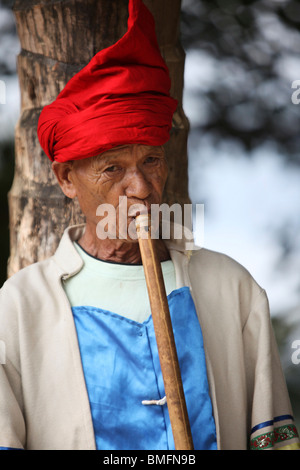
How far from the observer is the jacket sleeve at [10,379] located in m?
1.78

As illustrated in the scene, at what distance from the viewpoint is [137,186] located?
195 cm

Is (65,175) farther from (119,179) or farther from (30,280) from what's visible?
(30,280)

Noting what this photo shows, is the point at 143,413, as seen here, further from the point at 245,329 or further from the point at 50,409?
the point at 245,329

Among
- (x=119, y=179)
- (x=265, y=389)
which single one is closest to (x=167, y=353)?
(x=265, y=389)

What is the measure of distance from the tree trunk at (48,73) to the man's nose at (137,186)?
506 mm

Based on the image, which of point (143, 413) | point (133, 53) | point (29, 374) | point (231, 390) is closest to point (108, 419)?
point (143, 413)

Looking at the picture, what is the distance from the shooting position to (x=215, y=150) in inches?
141

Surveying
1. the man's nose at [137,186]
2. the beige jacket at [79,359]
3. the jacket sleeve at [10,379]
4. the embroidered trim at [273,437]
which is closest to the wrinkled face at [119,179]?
the man's nose at [137,186]

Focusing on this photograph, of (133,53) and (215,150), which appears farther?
(215,150)

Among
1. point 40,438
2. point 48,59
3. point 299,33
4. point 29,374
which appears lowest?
point 40,438

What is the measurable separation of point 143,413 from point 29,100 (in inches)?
50.8

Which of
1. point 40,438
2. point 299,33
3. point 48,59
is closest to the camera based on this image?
point 40,438

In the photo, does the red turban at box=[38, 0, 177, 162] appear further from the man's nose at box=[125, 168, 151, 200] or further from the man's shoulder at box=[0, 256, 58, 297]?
the man's shoulder at box=[0, 256, 58, 297]

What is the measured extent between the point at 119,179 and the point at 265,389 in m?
0.83
